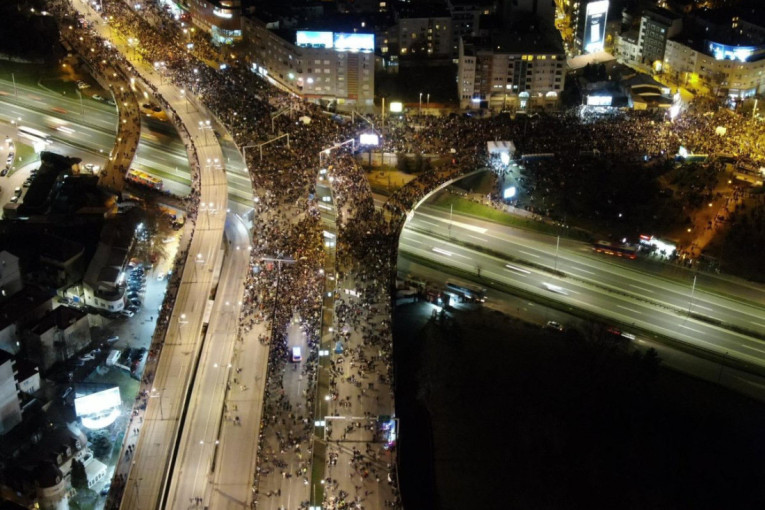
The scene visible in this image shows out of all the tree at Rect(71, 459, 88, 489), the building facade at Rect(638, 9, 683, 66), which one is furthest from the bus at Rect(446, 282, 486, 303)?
the building facade at Rect(638, 9, 683, 66)

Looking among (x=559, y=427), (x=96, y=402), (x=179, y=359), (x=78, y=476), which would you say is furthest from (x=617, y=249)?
(x=78, y=476)

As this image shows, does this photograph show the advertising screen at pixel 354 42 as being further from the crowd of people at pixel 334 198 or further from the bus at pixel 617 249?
the bus at pixel 617 249

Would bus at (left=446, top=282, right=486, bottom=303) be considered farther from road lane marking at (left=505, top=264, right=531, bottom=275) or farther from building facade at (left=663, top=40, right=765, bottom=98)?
building facade at (left=663, top=40, right=765, bottom=98)

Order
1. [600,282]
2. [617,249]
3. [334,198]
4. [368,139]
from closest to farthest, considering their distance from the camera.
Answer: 1. [600,282]
2. [617,249]
3. [334,198]
4. [368,139]

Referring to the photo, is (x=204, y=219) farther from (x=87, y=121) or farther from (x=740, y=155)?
(x=740, y=155)

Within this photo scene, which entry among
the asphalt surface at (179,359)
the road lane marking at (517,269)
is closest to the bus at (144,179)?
the asphalt surface at (179,359)

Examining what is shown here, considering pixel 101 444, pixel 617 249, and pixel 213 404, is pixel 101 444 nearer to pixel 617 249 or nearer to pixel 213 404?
pixel 213 404
